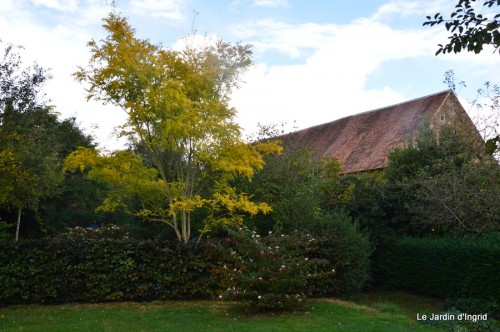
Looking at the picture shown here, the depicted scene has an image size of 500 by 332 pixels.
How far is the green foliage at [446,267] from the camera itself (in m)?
11.3

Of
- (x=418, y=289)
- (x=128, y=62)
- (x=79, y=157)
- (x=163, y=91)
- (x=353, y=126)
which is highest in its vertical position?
(x=353, y=126)

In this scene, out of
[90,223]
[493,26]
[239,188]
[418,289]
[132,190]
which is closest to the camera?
[493,26]

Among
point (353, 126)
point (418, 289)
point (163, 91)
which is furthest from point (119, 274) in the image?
point (353, 126)

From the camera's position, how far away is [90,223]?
25.5 meters

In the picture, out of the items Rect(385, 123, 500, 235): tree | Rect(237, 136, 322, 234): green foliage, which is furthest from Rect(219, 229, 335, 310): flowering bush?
Rect(385, 123, 500, 235): tree

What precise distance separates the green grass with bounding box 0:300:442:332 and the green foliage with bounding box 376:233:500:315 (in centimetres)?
316

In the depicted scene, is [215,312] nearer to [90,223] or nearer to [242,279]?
[242,279]

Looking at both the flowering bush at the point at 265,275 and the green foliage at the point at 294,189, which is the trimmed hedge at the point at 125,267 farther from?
the green foliage at the point at 294,189

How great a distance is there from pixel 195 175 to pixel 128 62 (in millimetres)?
3775

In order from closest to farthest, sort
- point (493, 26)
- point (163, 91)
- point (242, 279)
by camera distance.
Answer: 1. point (493, 26)
2. point (242, 279)
3. point (163, 91)

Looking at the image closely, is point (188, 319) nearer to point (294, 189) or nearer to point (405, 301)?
point (294, 189)

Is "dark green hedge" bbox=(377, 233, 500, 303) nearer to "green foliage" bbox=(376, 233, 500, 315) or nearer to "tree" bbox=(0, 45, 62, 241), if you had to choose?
"green foliage" bbox=(376, 233, 500, 315)

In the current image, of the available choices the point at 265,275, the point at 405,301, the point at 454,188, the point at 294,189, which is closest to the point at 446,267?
the point at 405,301

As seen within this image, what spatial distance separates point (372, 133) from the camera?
27.5 metres
